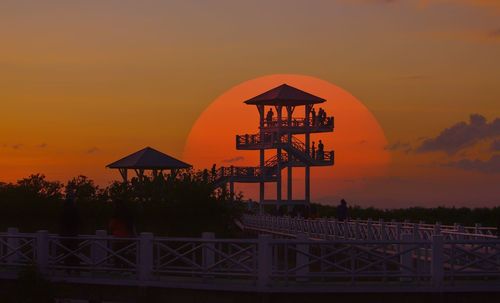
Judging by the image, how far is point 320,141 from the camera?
79188 mm

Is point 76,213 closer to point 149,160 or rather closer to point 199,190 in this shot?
point 199,190

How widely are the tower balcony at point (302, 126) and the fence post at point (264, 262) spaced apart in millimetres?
55123

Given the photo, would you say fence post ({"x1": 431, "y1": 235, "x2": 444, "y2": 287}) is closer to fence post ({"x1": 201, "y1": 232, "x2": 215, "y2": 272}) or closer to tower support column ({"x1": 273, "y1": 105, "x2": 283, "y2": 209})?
fence post ({"x1": 201, "y1": 232, "x2": 215, "y2": 272})

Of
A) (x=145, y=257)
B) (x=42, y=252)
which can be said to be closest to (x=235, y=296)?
(x=145, y=257)

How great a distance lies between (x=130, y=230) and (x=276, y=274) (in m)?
5.00

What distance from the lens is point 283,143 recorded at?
253ft

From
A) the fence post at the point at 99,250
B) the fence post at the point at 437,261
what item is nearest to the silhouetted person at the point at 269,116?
the fence post at the point at 99,250

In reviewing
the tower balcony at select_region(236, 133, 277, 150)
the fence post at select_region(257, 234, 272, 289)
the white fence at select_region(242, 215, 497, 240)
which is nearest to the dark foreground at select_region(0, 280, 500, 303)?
the fence post at select_region(257, 234, 272, 289)

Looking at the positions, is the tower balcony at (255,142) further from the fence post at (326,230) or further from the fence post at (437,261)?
the fence post at (437,261)

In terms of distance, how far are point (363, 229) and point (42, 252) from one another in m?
21.1

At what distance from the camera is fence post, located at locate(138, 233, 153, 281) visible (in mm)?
A: 23516

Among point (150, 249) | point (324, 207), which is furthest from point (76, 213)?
point (324, 207)

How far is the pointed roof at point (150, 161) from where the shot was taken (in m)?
58.5

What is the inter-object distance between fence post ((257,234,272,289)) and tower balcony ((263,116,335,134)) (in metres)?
55.1
